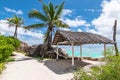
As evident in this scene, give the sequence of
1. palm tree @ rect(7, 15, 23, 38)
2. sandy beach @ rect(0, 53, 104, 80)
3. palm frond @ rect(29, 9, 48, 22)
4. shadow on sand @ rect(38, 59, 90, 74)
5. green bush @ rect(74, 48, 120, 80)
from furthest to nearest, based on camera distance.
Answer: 1. palm tree @ rect(7, 15, 23, 38)
2. palm frond @ rect(29, 9, 48, 22)
3. shadow on sand @ rect(38, 59, 90, 74)
4. sandy beach @ rect(0, 53, 104, 80)
5. green bush @ rect(74, 48, 120, 80)

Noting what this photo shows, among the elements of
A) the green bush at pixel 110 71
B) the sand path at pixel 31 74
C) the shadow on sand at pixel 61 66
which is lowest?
the sand path at pixel 31 74

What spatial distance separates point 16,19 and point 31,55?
16220 millimetres

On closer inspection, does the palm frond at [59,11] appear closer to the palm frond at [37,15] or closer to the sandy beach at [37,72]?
the palm frond at [37,15]

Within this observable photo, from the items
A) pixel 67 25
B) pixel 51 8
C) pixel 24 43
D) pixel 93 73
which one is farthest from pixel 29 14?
pixel 93 73

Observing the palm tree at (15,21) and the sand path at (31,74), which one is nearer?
the sand path at (31,74)

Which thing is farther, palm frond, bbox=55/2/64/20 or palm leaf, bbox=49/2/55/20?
palm frond, bbox=55/2/64/20

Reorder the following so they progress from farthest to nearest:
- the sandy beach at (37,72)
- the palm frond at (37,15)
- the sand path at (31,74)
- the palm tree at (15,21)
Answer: the palm tree at (15,21) < the palm frond at (37,15) < the sandy beach at (37,72) < the sand path at (31,74)

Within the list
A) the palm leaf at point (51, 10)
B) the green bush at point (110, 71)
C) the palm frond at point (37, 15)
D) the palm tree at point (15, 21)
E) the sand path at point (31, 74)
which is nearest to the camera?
the green bush at point (110, 71)

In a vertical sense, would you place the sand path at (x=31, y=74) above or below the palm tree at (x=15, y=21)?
below

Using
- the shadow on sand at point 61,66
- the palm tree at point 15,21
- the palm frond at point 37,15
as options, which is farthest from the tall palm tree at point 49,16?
the palm tree at point 15,21

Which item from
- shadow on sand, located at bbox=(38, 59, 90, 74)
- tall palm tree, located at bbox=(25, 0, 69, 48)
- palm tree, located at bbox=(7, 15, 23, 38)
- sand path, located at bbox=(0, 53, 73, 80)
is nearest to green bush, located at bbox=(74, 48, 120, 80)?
sand path, located at bbox=(0, 53, 73, 80)

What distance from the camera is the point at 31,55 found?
31031 mm

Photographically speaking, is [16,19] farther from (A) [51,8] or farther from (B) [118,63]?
(B) [118,63]

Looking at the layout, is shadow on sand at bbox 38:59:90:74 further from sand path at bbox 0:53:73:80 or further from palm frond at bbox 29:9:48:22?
palm frond at bbox 29:9:48:22
